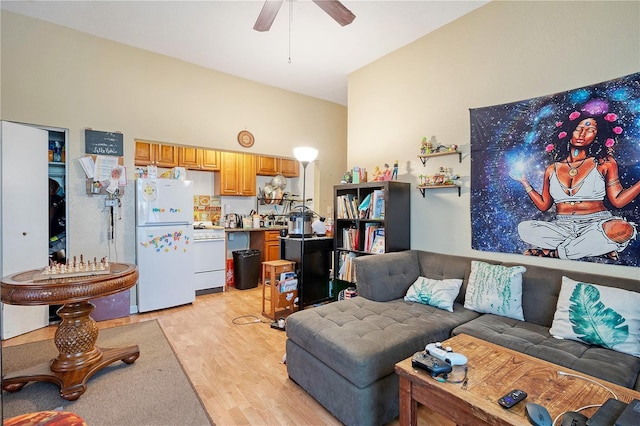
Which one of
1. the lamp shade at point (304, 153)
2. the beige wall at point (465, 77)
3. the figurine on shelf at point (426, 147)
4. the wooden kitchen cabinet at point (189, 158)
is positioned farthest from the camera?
the wooden kitchen cabinet at point (189, 158)

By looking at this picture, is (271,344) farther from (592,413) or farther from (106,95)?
(106,95)

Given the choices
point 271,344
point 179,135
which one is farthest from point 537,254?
point 179,135

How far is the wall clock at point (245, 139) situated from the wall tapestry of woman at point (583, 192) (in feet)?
11.2

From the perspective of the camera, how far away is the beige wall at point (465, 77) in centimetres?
208

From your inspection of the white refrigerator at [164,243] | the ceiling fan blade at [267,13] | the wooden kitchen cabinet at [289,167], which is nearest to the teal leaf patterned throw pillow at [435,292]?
the ceiling fan blade at [267,13]

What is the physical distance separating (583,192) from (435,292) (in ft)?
4.03

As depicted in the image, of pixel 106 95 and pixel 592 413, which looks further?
pixel 106 95

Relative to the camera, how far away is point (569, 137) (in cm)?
216

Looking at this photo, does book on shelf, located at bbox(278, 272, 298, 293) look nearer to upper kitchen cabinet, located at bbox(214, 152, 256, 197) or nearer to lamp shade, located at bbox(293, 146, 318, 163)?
lamp shade, located at bbox(293, 146, 318, 163)

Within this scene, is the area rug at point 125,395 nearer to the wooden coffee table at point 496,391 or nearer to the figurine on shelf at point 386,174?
the wooden coffee table at point 496,391

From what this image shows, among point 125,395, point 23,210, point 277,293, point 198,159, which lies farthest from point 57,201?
point 277,293

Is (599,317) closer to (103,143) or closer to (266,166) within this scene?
(103,143)

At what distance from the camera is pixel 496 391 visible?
1225 mm

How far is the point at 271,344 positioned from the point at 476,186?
2281mm
